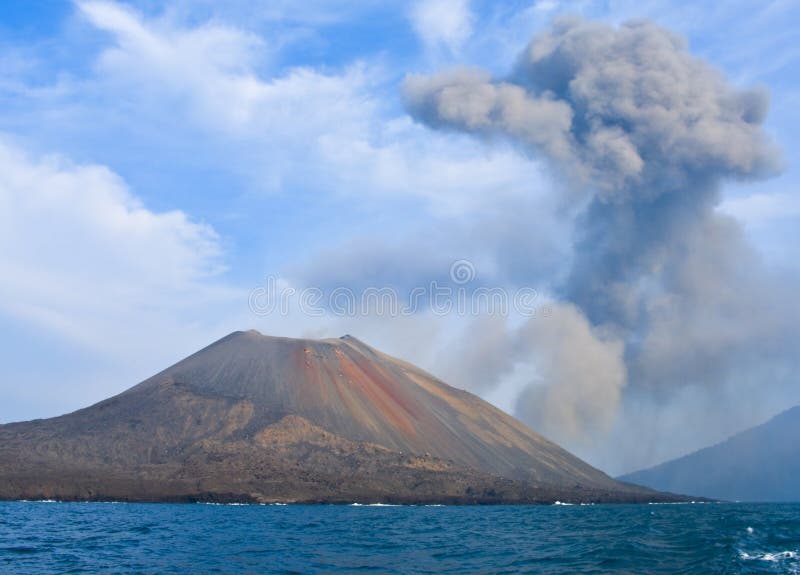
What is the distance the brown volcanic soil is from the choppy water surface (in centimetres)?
6999

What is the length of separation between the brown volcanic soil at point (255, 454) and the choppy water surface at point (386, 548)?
230ft

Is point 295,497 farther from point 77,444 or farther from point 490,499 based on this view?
point 77,444

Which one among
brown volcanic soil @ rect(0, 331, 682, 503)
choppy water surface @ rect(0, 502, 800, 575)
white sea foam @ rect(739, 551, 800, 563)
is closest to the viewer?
choppy water surface @ rect(0, 502, 800, 575)

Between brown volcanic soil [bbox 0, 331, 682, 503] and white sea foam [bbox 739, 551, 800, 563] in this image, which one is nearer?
white sea foam [bbox 739, 551, 800, 563]

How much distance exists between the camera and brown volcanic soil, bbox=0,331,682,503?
146 m

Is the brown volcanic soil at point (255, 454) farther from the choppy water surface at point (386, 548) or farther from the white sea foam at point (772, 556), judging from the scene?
the white sea foam at point (772, 556)

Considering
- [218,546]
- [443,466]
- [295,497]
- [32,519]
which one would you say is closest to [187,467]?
[295,497]

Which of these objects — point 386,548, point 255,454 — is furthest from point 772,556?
point 255,454

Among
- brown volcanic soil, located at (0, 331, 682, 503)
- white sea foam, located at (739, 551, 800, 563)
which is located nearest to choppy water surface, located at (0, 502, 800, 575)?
white sea foam, located at (739, 551, 800, 563)

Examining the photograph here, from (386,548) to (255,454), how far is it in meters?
114

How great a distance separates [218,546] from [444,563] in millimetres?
17523

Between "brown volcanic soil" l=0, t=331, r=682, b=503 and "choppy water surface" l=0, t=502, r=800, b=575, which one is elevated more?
"brown volcanic soil" l=0, t=331, r=682, b=503

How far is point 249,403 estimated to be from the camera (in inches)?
7279

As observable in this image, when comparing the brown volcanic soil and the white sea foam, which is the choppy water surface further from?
the brown volcanic soil
